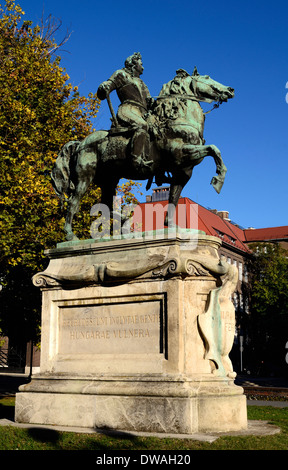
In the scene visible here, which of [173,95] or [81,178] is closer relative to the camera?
[173,95]

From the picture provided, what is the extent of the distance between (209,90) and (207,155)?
1.30m

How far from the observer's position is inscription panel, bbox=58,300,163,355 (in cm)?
1004

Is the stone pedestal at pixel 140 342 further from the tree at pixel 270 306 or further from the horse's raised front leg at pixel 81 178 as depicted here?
the tree at pixel 270 306

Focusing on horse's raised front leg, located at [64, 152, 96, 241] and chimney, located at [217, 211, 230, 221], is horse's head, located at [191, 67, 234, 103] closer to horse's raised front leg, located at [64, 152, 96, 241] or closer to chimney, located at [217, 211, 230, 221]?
horse's raised front leg, located at [64, 152, 96, 241]

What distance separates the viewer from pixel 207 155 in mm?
10938

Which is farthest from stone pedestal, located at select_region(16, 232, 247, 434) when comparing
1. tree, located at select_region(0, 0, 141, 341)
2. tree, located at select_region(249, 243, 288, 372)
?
tree, located at select_region(249, 243, 288, 372)

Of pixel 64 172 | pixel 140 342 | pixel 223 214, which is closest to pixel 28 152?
pixel 64 172

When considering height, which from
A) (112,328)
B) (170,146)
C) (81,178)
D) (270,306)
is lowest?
(112,328)

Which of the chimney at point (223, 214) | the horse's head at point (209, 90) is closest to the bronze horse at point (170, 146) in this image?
the horse's head at point (209, 90)

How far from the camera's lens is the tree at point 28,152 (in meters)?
Answer: 19.2

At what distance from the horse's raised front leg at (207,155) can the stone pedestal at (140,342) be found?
1.21 m

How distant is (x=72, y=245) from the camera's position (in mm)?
11617

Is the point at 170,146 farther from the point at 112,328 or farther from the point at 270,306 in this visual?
the point at 270,306
